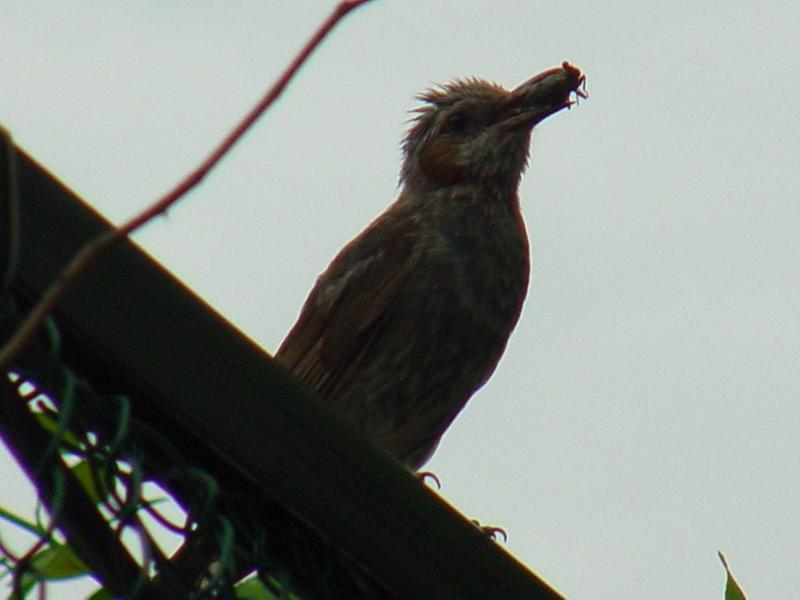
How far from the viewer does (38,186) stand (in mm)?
1869

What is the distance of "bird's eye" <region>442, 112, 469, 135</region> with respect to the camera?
21.7 feet

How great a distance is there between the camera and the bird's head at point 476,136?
635cm

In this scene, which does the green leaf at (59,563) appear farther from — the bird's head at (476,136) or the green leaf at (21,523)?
the bird's head at (476,136)

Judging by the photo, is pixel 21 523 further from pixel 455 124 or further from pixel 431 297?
pixel 455 124

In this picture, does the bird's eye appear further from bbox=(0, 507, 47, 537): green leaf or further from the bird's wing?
bbox=(0, 507, 47, 537): green leaf

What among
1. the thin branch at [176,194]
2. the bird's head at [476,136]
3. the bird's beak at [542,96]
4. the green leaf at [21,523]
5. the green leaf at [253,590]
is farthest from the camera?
the bird's head at [476,136]

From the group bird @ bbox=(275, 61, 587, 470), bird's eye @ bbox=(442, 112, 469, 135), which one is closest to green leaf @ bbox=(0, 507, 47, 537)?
bird @ bbox=(275, 61, 587, 470)

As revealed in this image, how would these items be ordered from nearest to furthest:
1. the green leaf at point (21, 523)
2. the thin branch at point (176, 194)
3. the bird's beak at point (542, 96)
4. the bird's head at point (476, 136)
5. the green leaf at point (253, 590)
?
the thin branch at point (176, 194) < the green leaf at point (21, 523) < the green leaf at point (253, 590) < the bird's beak at point (542, 96) < the bird's head at point (476, 136)

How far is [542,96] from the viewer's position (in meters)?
6.05

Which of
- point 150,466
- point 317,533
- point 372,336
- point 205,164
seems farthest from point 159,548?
point 372,336

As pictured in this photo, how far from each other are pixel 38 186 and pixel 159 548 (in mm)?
482

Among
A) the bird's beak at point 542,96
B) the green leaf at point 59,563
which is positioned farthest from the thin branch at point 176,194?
the bird's beak at point 542,96

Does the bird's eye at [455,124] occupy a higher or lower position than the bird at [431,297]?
higher

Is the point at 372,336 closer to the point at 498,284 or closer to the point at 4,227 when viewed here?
the point at 498,284
